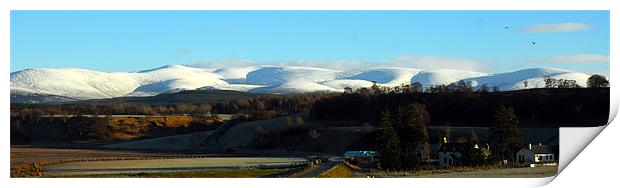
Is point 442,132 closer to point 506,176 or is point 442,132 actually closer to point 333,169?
point 333,169

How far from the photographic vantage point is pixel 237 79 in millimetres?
25391

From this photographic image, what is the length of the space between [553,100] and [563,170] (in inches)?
614

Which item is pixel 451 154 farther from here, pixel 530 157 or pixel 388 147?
pixel 388 147

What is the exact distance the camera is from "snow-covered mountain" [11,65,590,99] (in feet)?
76.0

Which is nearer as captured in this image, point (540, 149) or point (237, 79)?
point (540, 149)

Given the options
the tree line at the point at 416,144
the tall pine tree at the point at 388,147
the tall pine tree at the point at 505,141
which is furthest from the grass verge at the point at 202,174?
the tall pine tree at the point at 505,141

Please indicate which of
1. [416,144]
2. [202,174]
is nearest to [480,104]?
[416,144]

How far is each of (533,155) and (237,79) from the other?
9.50 metres

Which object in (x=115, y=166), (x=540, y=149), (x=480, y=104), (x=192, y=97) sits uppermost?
(x=192, y=97)

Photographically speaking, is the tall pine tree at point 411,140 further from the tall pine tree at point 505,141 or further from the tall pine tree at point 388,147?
the tall pine tree at point 505,141

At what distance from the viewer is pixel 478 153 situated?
17781mm

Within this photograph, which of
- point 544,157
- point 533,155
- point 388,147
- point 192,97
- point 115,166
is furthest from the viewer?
point 192,97

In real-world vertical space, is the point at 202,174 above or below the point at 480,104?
below

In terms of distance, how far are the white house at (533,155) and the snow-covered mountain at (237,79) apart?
503cm
